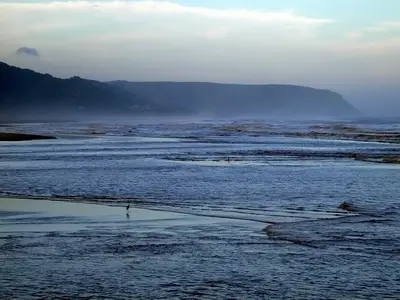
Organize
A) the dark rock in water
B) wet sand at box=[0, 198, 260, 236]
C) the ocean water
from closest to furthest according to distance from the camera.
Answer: the ocean water
wet sand at box=[0, 198, 260, 236]
the dark rock in water

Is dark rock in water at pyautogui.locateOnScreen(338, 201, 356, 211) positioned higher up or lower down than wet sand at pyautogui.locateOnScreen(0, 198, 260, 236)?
higher up

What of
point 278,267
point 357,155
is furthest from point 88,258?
point 357,155

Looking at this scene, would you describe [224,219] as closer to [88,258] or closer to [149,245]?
[149,245]

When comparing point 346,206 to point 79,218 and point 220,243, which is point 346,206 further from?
point 79,218

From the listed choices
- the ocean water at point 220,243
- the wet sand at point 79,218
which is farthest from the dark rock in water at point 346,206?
the wet sand at point 79,218

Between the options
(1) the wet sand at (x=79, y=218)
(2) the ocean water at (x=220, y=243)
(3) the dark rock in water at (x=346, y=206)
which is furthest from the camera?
(3) the dark rock in water at (x=346, y=206)

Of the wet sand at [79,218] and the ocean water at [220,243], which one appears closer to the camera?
the ocean water at [220,243]

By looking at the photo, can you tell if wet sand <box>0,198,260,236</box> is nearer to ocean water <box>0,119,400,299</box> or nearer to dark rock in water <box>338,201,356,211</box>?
ocean water <box>0,119,400,299</box>

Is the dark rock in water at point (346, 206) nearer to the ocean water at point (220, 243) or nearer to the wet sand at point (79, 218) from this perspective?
the ocean water at point (220, 243)

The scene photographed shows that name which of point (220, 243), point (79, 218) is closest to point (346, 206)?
point (220, 243)

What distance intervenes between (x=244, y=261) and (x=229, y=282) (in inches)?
58.7

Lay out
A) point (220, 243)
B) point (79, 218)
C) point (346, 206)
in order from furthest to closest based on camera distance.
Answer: point (346, 206)
point (79, 218)
point (220, 243)

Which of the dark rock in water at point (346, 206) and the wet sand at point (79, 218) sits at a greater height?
the dark rock in water at point (346, 206)

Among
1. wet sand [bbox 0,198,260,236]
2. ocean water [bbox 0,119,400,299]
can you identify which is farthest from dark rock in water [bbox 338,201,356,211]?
wet sand [bbox 0,198,260,236]
